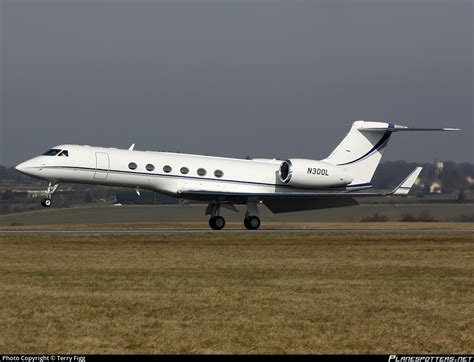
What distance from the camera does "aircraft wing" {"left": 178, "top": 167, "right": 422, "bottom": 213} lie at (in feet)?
114

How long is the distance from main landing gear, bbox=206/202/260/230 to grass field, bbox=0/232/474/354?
1146cm

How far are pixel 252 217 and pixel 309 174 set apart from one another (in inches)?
122

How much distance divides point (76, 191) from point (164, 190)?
1989 cm

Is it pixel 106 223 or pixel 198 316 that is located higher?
pixel 198 316

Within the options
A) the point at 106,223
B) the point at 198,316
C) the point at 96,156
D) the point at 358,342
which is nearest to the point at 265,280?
the point at 198,316

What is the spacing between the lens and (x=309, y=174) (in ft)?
120

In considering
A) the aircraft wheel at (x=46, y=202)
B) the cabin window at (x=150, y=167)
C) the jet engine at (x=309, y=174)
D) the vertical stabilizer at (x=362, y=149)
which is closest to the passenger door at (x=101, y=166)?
the cabin window at (x=150, y=167)

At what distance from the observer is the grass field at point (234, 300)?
1106 cm

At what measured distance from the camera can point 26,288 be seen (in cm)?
1521

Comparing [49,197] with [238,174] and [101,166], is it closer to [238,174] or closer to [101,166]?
[101,166]

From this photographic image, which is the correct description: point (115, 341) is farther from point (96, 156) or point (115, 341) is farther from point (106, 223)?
point (106, 223)
